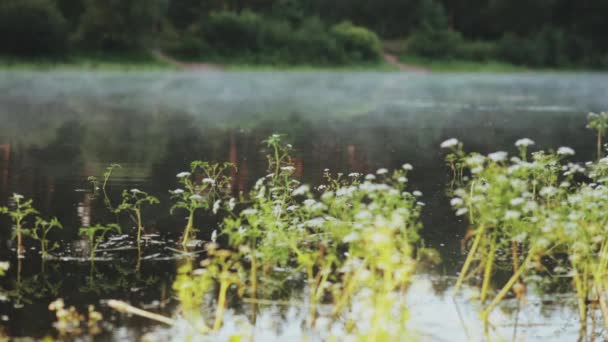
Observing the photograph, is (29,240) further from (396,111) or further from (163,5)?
(163,5)

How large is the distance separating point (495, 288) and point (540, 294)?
45cm

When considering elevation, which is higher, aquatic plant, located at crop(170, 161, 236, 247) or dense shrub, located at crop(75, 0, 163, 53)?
aquatic plant, located at crop(170, 161, 236, 247)

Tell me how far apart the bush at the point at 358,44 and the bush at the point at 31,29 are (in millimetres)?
25733

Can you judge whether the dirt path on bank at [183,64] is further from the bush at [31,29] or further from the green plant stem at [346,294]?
the green plant stem at [346,294]

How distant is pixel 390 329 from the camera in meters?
6.81

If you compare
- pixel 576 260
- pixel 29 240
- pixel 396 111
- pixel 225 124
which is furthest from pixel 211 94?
pixel 576 260

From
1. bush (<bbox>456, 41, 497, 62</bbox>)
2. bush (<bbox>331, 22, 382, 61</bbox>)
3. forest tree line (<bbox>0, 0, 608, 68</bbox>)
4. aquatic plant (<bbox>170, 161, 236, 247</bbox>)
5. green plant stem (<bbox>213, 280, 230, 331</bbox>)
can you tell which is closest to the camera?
green plant stem (<bbox>213, 280, 230, 331</bbox>)

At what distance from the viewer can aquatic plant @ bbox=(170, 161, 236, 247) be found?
9.74 meters

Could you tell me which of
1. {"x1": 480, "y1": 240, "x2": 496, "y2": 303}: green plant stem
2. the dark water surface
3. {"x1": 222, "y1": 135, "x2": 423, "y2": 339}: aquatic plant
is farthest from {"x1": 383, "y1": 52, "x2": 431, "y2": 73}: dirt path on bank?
{"x1": 480, "y1": 240, "x2": 496, "y2": 303}: green plant stem

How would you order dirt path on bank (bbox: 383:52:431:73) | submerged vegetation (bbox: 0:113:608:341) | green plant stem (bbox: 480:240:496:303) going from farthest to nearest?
1. dirt path on bank (bbox: 383:52:431:73)
2. green plant stem (bbox: 480:240:496:303)
3. submerged vegetation (bbox: 0:113:608:341)

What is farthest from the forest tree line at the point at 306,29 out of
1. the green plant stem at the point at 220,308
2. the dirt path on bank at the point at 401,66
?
the green plant stem at the point at 220,308

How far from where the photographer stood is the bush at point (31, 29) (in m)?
55.4

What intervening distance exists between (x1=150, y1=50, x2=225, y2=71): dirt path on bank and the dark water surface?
1629 cm

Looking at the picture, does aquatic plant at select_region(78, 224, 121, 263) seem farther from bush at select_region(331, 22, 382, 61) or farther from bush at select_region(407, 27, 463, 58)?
bush at select_region(407, 27, 463, 58)
